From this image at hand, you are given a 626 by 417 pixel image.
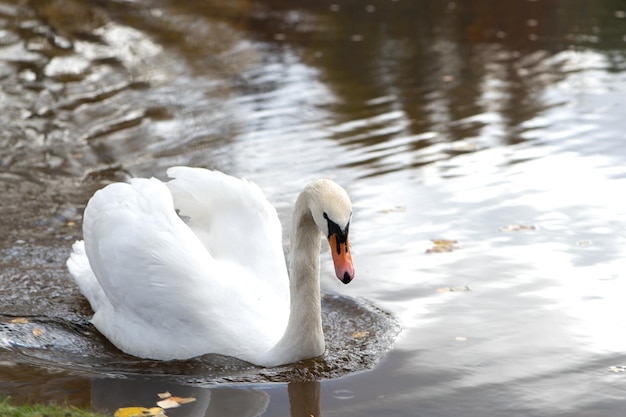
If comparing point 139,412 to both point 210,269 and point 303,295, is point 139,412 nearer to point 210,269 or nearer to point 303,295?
point 210,269

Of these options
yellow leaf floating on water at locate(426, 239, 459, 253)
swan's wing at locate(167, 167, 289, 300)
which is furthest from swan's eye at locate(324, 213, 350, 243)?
yellow leaf floating on water at locate(426, 239, 459, 253)

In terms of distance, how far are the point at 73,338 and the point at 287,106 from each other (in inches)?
261

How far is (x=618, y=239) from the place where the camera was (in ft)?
24.6

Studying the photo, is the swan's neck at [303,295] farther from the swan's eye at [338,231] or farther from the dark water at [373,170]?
the swan's eye at [338,231]

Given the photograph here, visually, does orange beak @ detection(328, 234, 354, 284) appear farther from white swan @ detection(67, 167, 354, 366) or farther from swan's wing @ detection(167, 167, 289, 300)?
swan's wing @ detection(167, 167, 289, 300)

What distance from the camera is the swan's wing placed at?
5.98 meters

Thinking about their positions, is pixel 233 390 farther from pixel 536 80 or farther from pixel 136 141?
pixel 536 80

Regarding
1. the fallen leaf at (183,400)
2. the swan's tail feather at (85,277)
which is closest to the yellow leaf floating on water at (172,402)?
the fallen leaf at (183,400)

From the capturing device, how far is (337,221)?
4875mm

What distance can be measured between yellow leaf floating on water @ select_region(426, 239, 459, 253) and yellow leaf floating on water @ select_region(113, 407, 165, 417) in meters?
3.01

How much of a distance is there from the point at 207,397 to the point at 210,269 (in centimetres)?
71

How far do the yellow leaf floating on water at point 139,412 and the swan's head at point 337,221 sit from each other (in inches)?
44.8

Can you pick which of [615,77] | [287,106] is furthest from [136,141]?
[615,77]

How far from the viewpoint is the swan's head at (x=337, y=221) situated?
4.87 m
